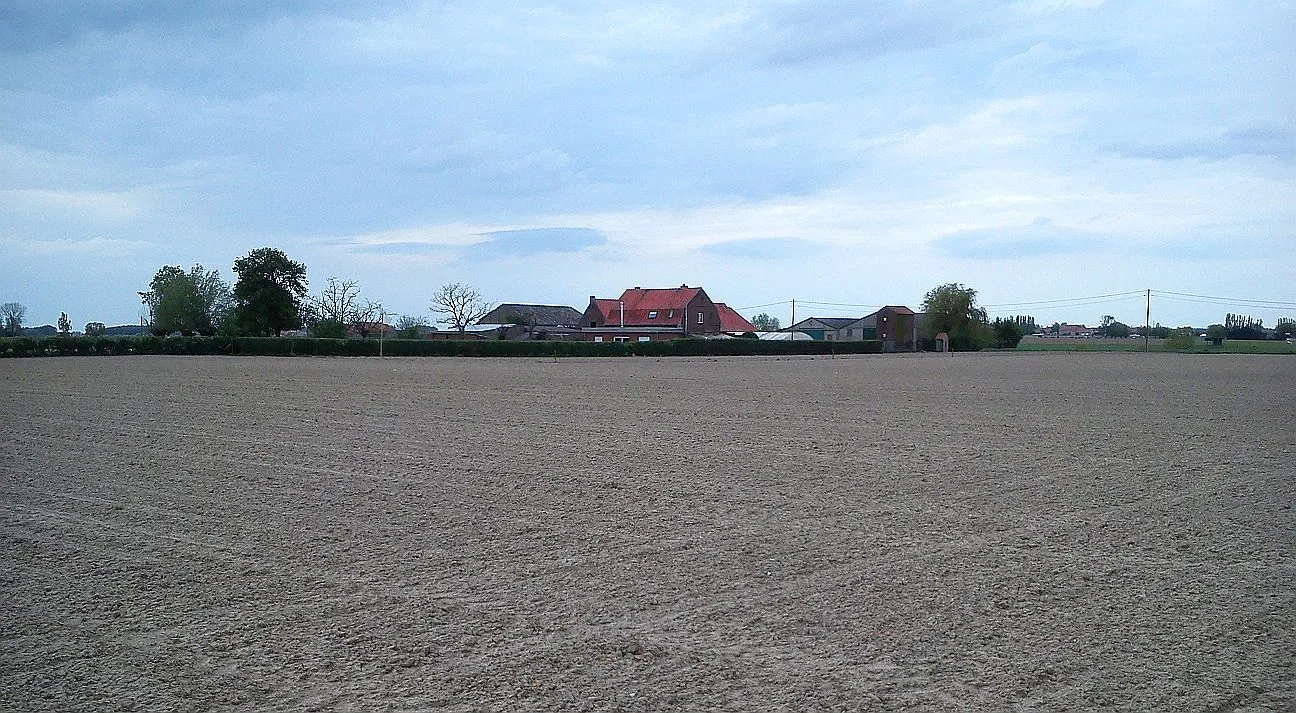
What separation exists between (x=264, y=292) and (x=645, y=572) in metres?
78.2

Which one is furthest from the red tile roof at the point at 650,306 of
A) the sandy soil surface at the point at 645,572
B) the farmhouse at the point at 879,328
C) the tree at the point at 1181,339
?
the sandy soil surface at the point at 645,572

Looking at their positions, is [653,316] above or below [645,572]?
above

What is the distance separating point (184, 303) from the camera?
302ft

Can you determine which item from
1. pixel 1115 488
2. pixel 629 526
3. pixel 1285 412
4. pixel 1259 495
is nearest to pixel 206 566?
pixel 629 526

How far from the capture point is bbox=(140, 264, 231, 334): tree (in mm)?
91562

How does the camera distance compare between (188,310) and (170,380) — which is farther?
(188,310)

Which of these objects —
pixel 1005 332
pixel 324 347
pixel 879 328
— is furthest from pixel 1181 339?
pixel 324 347

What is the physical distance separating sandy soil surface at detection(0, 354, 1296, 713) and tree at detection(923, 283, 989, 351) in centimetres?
9388

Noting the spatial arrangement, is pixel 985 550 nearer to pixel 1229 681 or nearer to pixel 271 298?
pixel 1229 681

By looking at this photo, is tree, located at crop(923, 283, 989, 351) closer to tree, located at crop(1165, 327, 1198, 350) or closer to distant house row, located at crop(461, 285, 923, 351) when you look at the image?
distant house row, located at crop(461, 285, 923, 351)

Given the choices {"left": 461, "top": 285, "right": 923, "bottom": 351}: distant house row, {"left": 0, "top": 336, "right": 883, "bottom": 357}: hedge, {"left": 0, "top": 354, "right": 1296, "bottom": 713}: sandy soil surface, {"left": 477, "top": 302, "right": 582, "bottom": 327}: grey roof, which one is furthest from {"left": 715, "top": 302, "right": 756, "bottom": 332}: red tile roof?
{"left": 0, "top": 354, "right": 1296, "bottom": 713}: sandy soil surface

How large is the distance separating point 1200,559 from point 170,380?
1136 inches

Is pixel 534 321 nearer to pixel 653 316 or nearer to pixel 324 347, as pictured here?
pixel 653 316

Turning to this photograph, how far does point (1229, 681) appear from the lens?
4.41m
